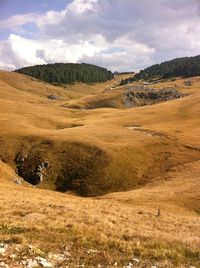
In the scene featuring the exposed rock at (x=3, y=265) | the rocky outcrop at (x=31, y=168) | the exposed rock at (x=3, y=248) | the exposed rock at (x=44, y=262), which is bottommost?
the rocky outcrop at (x=31, y=168)

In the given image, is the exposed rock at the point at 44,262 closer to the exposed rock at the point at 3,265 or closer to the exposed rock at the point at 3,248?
the exposed rock at the point at 3,265

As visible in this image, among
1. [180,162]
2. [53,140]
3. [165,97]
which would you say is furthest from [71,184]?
[165,97]

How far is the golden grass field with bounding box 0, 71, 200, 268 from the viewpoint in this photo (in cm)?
1786

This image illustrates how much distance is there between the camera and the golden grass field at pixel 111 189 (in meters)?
17.9

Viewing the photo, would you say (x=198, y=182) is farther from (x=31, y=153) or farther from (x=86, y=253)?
(x=86, y=253)

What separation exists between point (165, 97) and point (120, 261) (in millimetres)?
181474

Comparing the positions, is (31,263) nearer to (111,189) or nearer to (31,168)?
(111,189)

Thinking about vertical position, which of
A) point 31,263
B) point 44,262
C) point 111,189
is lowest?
point 111,189

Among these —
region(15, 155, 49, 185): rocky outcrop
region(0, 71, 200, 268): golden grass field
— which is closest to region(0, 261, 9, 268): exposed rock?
region(0, 71, 200, 268): golden grass field

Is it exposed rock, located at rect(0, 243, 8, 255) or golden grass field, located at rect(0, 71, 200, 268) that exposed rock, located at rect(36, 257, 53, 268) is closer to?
golden grass field, located at rect(0, 71, 200, 268)

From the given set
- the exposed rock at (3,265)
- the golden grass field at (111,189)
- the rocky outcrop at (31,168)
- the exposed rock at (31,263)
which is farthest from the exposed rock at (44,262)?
the rocky outcrop at (31,168)

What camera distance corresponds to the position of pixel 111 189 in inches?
2670

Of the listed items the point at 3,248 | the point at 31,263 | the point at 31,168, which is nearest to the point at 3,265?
the point at 31,263

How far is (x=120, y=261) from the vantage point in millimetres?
15875
